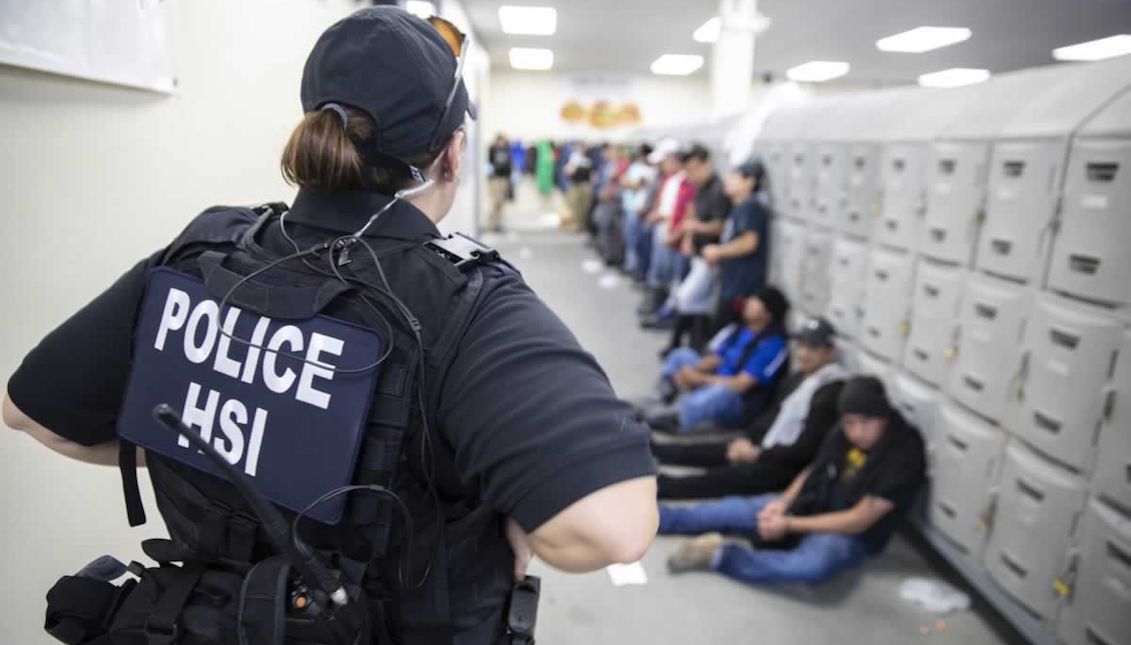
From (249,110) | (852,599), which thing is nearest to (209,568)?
(249,110)

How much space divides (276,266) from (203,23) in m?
1.32

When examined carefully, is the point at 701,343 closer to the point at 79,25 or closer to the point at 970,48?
the point at 79,25

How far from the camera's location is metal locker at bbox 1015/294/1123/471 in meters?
1.80

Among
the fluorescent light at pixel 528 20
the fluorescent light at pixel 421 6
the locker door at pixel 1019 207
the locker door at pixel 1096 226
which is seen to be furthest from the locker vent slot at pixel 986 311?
the fluorescent light at pixel 528 20

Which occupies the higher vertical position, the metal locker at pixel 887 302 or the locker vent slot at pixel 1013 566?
the metal locker at pixel 887 302

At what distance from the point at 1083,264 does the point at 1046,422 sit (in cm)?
47

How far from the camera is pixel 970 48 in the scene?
8.90 meters

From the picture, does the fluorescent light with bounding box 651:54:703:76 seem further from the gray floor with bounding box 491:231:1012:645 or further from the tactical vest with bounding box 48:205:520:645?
the tactical vest with bounding box 48:205:520:645

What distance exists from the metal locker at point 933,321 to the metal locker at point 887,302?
0.06 meters

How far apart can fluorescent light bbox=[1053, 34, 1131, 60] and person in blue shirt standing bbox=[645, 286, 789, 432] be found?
6923mm

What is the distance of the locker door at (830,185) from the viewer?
3.34 meters

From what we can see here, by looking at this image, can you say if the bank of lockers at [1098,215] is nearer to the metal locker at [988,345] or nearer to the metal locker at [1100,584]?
the metal locker at [988,345]

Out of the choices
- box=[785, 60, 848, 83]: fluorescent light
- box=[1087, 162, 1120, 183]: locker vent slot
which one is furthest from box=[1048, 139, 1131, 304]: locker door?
box=[785, 60, 848, 83]: fluorescent light

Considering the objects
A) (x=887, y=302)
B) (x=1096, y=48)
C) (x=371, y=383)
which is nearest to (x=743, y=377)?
(x=887, y=302)
